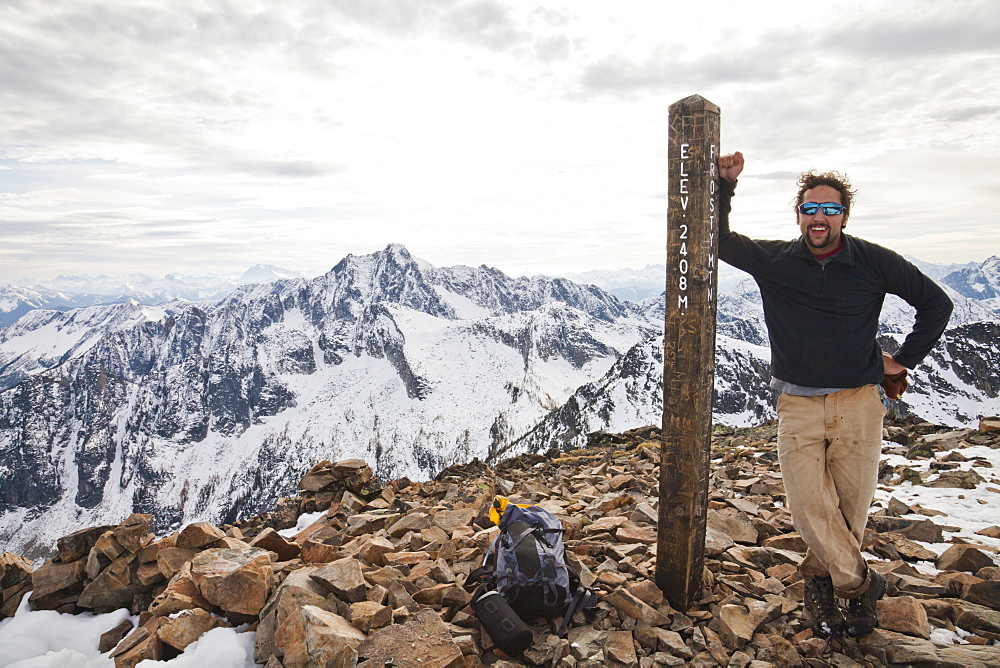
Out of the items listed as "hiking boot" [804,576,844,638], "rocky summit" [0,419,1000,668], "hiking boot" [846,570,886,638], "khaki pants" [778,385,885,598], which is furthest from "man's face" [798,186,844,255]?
"rocky summit" [0,419,1000,668]

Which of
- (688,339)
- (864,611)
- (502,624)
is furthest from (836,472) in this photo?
(502,624)

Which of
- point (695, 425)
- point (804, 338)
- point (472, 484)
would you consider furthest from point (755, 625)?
point (472, 484)

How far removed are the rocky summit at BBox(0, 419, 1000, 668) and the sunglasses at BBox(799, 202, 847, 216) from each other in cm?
367

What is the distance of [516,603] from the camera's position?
510 cm

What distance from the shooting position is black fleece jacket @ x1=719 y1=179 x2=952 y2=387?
4645 mm

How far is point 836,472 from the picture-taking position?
484 centimetres

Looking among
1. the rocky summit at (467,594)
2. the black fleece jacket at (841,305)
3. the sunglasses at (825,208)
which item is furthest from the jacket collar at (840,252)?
the rocky summit at (467,594)

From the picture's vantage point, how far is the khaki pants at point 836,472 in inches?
185

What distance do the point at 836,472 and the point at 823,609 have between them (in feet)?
4.23

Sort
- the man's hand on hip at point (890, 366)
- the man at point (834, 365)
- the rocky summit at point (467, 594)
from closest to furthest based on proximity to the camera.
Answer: the rocky summit at point (467, 594) → the man at point (834, 365) → the man's hand on hip at point (890, 366)

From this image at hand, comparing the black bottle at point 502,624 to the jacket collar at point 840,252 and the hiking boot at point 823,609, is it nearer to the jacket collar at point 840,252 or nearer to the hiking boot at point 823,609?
the hiking boot at point 823,609

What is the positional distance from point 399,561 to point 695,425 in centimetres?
431

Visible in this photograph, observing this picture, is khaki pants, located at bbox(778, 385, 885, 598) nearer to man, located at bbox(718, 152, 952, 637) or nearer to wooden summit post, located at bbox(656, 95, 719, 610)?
man, located at bbox(718, 152, 952, 637)

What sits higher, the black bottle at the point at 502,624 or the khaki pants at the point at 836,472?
the khaki pants at the point at 836,472
